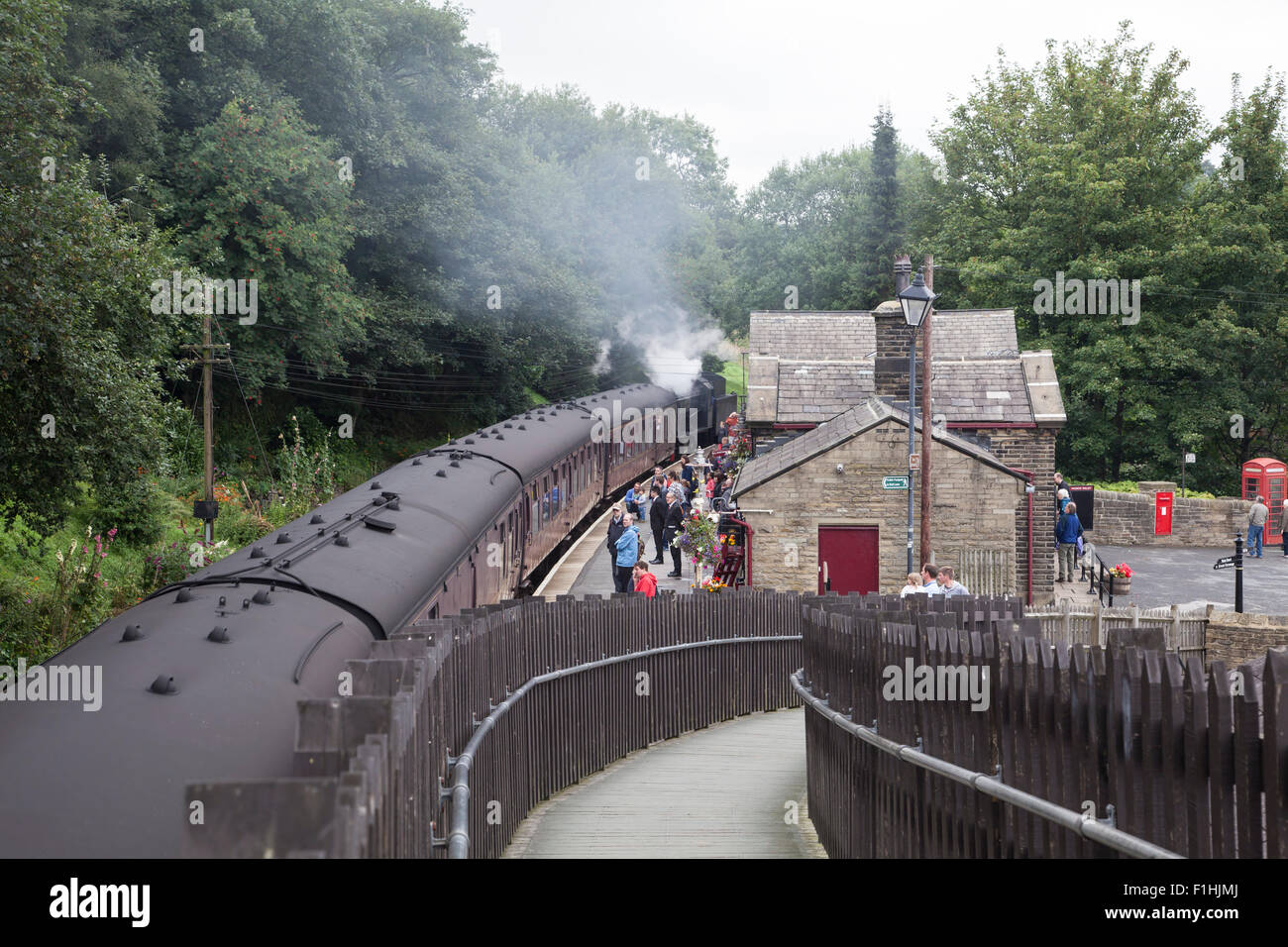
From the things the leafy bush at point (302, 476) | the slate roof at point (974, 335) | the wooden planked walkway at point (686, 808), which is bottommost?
the wooden planked walkway at point (686, 808)

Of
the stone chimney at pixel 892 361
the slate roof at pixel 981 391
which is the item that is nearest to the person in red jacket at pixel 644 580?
the stone chimney at pixel 892 361

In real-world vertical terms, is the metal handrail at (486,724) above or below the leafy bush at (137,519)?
below

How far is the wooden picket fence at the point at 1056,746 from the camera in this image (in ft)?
11.7

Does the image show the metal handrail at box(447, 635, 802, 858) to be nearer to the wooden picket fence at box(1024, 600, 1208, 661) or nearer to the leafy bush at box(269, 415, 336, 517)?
the wooden picket fence at box(1024, 600, 1208, 661)

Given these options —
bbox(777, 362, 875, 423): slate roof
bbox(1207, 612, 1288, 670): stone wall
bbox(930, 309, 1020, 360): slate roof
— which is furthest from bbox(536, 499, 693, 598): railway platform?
bbox(1207, 612, 1288, 670): stone wall

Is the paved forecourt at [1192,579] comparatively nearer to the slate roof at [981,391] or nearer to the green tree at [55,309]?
the slate roof at [981,391]

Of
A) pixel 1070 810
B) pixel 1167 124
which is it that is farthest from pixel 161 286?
pixel 1167 124

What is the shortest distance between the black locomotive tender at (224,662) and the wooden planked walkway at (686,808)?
1.99 meters

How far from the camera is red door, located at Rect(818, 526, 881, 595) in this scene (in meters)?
21.2

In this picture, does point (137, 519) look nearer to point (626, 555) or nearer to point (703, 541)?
point (626, 555)

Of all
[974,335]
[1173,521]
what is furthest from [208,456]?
[1173,521]

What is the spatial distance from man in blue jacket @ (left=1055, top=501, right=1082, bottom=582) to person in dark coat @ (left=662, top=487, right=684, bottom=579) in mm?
8620

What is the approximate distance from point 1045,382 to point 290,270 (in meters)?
Answer: 19.3

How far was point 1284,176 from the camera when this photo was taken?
145 ft
